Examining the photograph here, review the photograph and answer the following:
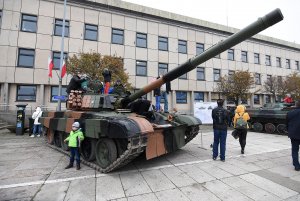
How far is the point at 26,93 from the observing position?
16797 millimetres

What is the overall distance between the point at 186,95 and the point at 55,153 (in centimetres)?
1767

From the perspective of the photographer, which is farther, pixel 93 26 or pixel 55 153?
pixel 93 26

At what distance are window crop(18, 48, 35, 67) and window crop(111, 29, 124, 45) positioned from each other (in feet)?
24.5

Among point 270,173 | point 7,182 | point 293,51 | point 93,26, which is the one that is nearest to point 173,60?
point 93,26

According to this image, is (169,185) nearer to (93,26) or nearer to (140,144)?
(140,144)

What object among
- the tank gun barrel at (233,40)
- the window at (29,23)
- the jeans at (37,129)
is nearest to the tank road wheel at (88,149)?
the tank gun barrel at (233,40)

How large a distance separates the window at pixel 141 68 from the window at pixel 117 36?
9.05 ft

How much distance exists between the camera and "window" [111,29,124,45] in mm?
19828

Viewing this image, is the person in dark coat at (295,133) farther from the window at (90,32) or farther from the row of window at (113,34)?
the window at (90,32)

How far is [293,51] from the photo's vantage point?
1265 inches

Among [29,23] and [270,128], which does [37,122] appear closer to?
[29,23]

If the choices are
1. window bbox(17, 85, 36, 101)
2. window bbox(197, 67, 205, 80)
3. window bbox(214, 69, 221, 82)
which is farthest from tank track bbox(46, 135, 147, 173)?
window bbox(214, 69, 221, 82)

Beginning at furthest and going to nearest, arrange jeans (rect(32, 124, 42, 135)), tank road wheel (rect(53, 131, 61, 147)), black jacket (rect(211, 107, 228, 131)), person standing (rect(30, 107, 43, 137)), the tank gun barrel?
jeans (rect(32, 124, 42, 135))
person standing (rect(30, 107, 43, 137))
tank road wheel (rect(53, 131, 61, 147))
black jacket (rect(211, 107, 228, 131))
the tank gun barrel

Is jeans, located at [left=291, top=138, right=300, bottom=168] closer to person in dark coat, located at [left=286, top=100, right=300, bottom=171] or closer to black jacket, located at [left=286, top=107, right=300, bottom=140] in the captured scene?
person in dark coat, located at [left=286, top=100, right=300, bottom=171]
